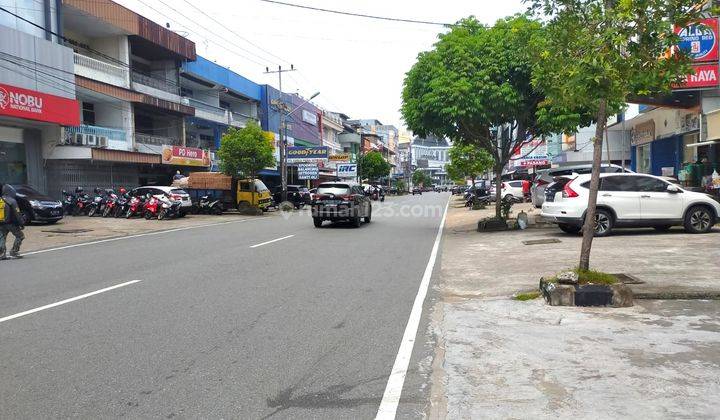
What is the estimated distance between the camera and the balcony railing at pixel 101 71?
27734mm

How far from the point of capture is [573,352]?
5.29m

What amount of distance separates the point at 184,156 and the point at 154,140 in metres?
2.23

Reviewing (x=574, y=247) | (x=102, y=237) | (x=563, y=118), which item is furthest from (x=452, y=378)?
(x=102, y=237)

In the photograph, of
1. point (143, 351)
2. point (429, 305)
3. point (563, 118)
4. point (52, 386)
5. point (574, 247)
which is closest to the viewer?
point (52, 386)

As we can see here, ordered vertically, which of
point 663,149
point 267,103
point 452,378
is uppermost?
point 267,103

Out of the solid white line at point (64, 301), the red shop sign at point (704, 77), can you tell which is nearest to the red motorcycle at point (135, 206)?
the solid white line at point (64, 301)

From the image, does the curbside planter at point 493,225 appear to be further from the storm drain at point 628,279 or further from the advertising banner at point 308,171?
the advertising banner at point 308,171

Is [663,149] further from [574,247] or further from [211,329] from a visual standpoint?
[211,329]

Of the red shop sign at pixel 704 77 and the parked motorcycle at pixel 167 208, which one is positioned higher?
the red shop sign at pixel 704 77

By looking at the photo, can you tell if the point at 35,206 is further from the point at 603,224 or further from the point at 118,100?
the point at 603,224

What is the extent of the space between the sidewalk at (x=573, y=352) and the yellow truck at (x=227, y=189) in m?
22.6

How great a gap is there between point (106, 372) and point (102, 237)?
48.5ft

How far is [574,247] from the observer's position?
12.6 m

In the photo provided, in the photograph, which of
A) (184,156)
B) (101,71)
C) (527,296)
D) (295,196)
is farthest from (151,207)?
(527,296)
